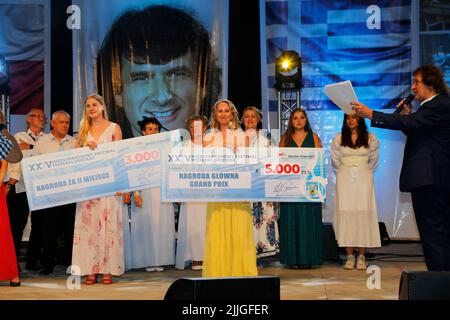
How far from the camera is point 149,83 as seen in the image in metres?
9.54

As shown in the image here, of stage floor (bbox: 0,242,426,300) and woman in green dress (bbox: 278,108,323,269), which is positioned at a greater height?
woman in green dress (bbox: 278,108,323,269)

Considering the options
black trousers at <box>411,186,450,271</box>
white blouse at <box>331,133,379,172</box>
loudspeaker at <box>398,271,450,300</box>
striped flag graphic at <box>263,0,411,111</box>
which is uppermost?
striped flag graphic at <box>263,0,411,111</box>

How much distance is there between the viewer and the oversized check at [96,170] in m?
5.56

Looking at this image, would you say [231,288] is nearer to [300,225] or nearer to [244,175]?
[244,175]

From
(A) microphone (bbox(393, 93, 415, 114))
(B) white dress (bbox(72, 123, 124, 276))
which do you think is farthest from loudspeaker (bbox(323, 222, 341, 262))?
(A) microphone (bbox(393, 93, 415, 114))

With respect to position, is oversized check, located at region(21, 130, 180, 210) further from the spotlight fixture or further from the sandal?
the spotlight fixture

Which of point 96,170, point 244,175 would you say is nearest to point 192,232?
point 244,175

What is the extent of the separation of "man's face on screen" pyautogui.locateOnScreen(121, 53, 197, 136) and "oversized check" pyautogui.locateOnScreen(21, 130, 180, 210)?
3778mm

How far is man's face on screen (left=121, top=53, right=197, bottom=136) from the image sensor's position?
9.45m

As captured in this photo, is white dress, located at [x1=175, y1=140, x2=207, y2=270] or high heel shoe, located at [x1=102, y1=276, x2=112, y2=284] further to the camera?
white dress, located at [x1=175, y1=140, x2=207, y2=270]

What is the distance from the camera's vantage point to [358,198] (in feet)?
23.9

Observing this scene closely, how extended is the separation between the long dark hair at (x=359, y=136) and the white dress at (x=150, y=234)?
193cm

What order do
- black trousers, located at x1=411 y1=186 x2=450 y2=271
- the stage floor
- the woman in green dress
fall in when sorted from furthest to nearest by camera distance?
the woman in green dress → the stage floor → black trousers, located at x1=411 y1=186 x2=450 y2=271

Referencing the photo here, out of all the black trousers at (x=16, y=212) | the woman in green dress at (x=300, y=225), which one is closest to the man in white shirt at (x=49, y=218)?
the black trousers at (x=16, y=212)
